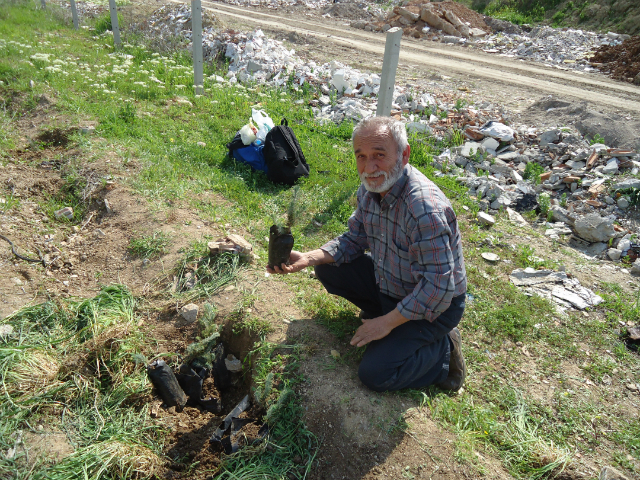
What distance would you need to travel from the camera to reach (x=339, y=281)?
3311mm

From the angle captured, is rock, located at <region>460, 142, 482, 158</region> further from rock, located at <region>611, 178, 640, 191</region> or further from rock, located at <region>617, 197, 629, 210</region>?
rock, located at <region>617, 197, 629, 210</region>

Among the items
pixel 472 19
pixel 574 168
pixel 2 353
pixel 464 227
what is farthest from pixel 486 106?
pixel 472 19

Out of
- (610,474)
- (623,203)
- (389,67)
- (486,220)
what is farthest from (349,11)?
(610,474)

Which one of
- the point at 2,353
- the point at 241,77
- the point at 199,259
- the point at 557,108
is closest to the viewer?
the point at 2,353

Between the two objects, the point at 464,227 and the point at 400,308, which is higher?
the point at 400,308

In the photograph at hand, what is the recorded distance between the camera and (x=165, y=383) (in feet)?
9.55

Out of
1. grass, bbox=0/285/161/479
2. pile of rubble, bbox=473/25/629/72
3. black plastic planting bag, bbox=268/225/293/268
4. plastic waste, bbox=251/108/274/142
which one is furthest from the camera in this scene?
pile of rubble, bbox=473/25/629/72

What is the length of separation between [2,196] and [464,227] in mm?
4942

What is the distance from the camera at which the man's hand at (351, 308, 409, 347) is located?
2629 millimetres

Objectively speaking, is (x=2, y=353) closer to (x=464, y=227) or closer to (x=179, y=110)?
(x=464, y=227)

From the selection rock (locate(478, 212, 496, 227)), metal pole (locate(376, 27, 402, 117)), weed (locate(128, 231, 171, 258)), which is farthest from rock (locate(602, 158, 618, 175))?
weed (locate(128, 231, 171, 258))

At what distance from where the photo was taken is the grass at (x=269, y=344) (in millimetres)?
2586

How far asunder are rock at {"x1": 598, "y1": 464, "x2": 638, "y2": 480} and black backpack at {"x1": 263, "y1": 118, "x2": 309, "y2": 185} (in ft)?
13.2

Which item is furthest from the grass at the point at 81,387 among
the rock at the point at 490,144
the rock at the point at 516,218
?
the rock at the point at 490,144
